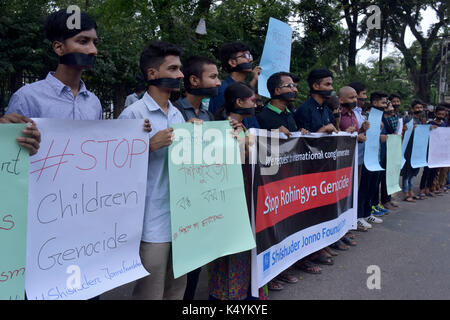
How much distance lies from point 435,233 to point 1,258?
5.46 meters

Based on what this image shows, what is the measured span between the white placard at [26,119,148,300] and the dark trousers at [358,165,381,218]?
4106mm

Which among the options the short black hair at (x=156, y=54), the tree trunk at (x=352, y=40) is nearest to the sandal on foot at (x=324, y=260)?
the short black hair at (x=156, y=54)

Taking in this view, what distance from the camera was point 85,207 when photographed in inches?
80.8

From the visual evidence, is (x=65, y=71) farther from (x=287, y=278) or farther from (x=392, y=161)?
(x=392, y=161)

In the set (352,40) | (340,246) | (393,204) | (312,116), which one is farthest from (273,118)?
(352,40)

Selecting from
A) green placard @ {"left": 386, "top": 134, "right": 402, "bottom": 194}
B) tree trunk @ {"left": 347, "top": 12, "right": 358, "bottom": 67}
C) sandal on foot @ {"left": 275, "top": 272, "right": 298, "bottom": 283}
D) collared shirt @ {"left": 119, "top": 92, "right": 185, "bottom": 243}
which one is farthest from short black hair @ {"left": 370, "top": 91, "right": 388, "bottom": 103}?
tree trunk @ {"left": 347, "top": 12, "right": 358, "bottom": 67}

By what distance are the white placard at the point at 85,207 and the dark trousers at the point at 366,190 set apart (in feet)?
13.5

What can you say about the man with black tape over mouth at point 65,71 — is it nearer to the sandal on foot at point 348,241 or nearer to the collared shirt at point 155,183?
the collared shirt at point 155,183

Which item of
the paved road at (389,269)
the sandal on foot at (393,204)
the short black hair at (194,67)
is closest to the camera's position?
the short black hair at (194,67)

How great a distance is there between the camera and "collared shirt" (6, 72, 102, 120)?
2055 mm

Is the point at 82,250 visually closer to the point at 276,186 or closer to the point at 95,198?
the point at 95,198

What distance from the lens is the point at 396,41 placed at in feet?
74.1

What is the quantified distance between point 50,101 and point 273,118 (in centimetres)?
214

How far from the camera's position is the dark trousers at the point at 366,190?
5.63 meters
